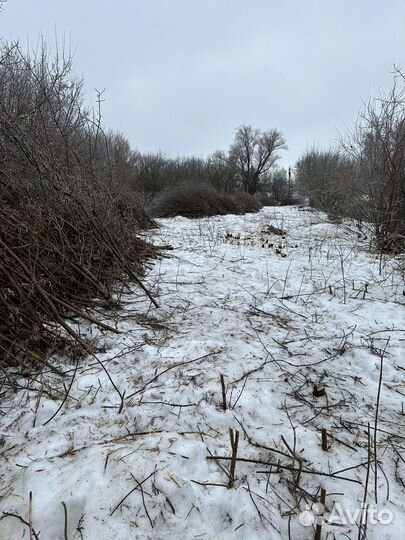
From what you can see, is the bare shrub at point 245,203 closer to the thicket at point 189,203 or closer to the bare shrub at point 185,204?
the thicket at point 189,203

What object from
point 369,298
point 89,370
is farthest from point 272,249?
→ point 89,370

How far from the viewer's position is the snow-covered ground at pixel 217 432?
3.96 feet

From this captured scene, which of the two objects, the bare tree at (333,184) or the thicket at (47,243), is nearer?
the thicket at (47,243)

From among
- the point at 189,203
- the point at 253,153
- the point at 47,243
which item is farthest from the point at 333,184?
the point at 253,153

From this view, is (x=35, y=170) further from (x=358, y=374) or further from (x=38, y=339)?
(x=358, y=374)

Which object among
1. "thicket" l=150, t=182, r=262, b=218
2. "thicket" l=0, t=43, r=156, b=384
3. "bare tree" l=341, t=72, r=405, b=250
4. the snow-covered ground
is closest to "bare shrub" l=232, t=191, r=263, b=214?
"thicket" l=150, t=182, r=262, b=218

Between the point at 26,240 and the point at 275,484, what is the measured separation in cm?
269

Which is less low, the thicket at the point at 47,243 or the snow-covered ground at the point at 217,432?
the thicket at the point at 47,243

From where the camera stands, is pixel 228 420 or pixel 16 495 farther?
pixel 228 420

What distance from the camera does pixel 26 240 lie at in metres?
2.73

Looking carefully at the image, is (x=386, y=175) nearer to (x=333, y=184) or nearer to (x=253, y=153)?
(x=333, y=184)

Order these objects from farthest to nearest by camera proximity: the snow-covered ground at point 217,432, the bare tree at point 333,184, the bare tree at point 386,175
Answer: the bare tree at point 333,184 < the bare tree at point 386,175 < the snow-covered ground at point 217,432

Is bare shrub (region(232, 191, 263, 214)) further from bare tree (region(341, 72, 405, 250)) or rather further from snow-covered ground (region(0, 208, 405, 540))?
snow-covered ground (region(0, 208, 405, 540))

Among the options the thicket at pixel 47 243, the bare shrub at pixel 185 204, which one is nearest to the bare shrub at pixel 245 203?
the bare shrub at pixel 185 204
